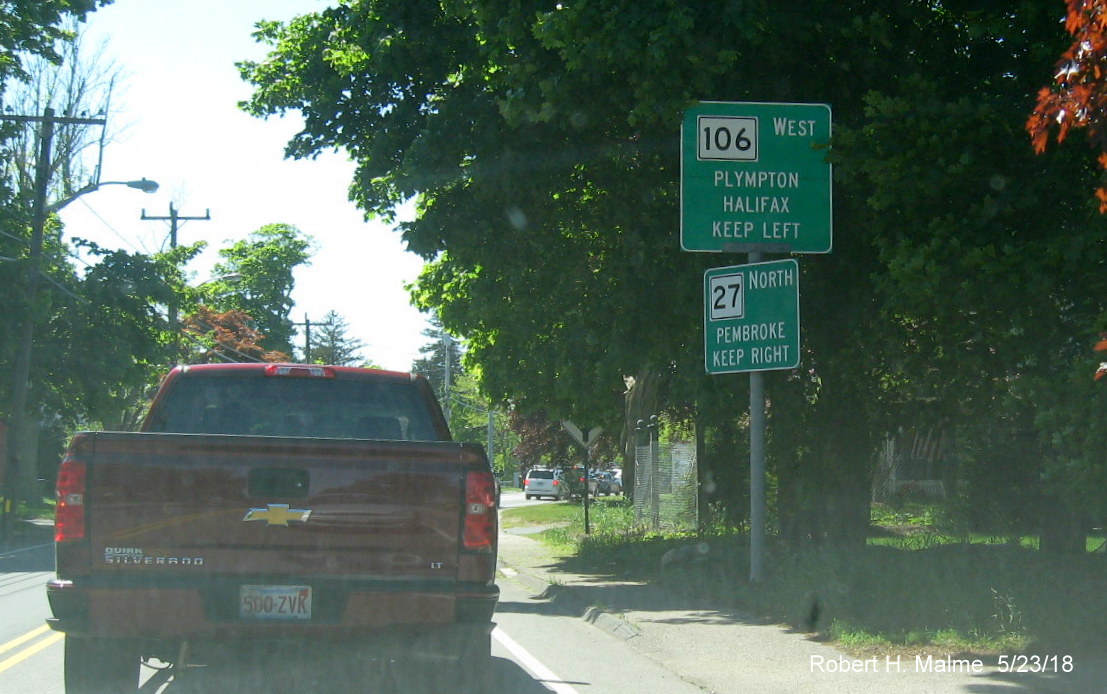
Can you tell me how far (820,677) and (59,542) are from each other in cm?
500

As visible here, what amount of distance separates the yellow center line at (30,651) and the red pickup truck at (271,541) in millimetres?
3312

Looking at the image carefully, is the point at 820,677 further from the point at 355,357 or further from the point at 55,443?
the point at 355,357

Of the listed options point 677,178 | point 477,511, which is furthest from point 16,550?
point 477,511

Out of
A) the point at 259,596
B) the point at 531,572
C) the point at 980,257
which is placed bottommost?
the point at 531,572

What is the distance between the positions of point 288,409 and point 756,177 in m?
5.81

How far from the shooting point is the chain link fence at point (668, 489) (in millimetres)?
22903

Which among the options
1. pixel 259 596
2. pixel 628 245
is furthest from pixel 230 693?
pixel 628 245

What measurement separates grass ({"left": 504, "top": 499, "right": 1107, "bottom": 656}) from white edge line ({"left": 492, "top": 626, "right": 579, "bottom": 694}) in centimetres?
229

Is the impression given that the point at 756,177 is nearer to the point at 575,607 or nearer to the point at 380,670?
the point at 575,607

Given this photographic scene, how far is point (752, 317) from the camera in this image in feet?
38.1

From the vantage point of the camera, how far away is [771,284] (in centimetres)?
1152

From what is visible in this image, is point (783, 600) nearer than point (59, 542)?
No

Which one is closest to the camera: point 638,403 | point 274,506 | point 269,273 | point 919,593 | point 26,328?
point 274,506

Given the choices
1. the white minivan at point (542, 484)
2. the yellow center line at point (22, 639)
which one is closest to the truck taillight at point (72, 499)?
the yellow center line at point (22, 639)
